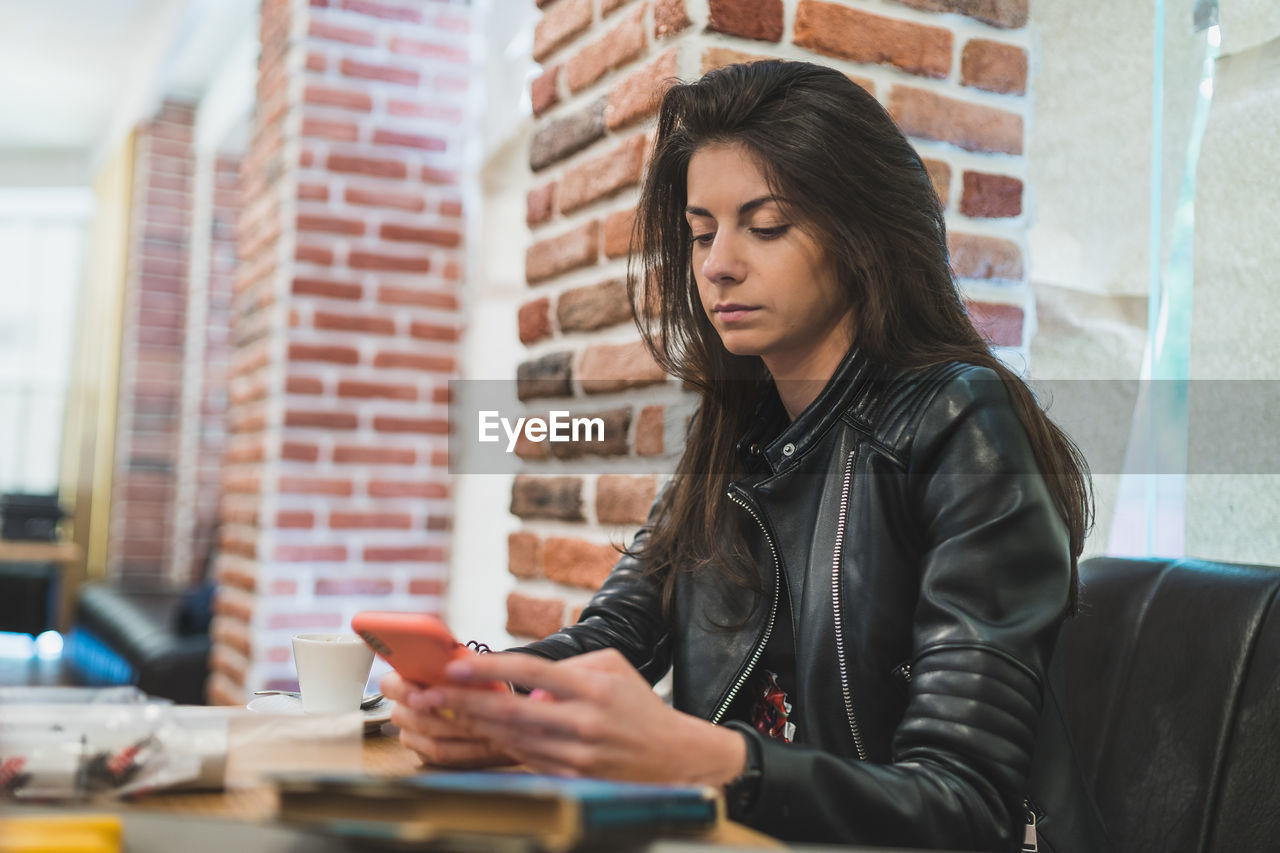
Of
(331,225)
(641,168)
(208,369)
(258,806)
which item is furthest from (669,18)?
(208,369)

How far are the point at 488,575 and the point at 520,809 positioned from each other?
2.68 m

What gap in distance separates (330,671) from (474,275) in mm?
2446

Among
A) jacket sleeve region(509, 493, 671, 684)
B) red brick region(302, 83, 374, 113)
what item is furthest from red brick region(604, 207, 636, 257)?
red brick region(302, 83, 374, 113)

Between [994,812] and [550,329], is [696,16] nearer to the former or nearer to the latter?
[550,329]

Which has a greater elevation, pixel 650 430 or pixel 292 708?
pixel 650 430

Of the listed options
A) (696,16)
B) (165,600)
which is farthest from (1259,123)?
(165,600)

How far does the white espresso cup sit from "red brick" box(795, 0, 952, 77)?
3.29ft

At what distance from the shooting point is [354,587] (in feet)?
10.4

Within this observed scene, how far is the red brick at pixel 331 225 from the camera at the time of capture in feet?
10.1

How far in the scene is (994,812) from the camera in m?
0.92

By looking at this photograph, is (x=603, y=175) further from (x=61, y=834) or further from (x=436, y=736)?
(x=61, y=834)

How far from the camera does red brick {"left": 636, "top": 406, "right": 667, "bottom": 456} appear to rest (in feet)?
5.09

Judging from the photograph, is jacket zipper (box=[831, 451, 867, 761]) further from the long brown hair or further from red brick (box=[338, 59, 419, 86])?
red brick (box=[338, 59, 419, 86])

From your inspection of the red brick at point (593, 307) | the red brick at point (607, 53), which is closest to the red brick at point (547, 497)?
the red brick at point (593, 307)
